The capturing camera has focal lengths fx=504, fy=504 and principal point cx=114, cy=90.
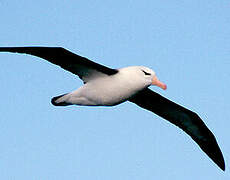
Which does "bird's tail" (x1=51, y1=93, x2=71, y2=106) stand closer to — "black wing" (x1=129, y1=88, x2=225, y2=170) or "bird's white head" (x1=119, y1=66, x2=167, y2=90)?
"bird's white head" (x1=119, y1=66, x2=167, y2=90)

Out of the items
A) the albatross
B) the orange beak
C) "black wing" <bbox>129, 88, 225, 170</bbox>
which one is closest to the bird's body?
the albatross

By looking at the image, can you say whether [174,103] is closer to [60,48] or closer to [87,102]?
[87,102]

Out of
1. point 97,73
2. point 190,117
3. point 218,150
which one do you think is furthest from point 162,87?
point 218,150

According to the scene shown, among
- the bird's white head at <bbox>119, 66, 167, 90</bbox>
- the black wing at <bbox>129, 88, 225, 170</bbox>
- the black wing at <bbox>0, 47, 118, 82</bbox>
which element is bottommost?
the black wing at <bbox>129, 88, 225, 170</bbox>

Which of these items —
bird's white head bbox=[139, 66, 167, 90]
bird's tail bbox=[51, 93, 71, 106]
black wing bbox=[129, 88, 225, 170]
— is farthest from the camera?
black wing bbox=[129, 88, 225, 170]

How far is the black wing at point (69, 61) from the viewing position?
29.4ft

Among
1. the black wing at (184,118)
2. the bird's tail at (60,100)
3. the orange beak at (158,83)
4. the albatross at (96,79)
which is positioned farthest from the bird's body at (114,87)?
the black wing at (184,118)

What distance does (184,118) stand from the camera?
1206cm

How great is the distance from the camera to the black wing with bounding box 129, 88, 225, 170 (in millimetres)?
11578

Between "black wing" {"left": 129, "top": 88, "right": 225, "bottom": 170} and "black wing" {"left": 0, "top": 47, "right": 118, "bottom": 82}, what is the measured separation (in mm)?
2056

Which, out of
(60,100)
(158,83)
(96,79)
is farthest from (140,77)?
(60,100)

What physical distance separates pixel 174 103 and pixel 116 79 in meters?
2.70

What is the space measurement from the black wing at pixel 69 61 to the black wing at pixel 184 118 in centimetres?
206

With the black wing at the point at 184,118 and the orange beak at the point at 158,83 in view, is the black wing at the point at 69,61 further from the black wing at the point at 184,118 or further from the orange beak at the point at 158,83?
the black wing at the point at 184,118
